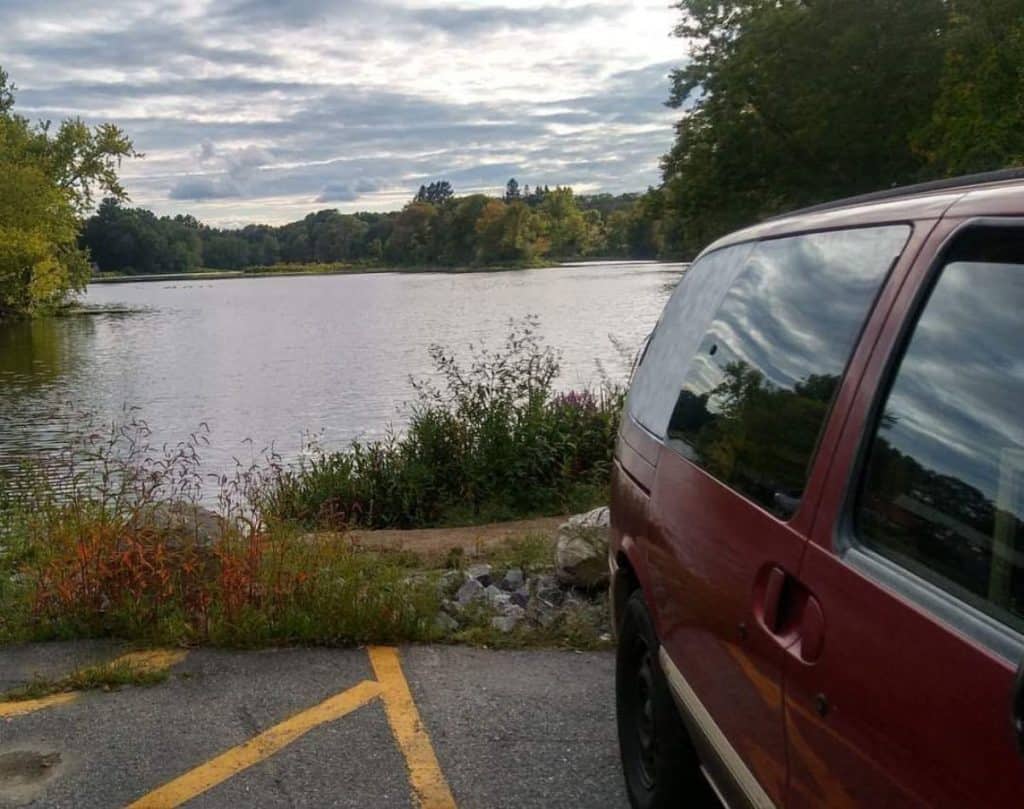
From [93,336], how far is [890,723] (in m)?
54.0

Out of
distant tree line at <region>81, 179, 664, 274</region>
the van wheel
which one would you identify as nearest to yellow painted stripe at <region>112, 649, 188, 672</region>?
the van wheel

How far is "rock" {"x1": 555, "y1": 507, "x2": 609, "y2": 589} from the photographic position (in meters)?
6.63

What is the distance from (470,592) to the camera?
656 cm

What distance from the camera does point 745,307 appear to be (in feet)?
9.89

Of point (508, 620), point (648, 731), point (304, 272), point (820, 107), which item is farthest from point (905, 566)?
point (304, 272)

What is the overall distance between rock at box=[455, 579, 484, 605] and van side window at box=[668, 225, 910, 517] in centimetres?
334

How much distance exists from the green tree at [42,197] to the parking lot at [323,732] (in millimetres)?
54704

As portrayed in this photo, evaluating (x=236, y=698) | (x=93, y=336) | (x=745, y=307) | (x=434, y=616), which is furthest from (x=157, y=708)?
(x=93, y=336)

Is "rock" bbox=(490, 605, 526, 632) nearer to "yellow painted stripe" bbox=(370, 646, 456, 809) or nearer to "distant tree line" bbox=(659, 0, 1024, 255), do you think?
"yellow painted stripe" bbox=(370, 646, 456, 809)

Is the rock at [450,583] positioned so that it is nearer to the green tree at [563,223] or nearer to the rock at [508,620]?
the rock at [508,620]

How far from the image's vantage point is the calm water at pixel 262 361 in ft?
73.7

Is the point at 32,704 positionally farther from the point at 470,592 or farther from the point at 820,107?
the point at 820,107

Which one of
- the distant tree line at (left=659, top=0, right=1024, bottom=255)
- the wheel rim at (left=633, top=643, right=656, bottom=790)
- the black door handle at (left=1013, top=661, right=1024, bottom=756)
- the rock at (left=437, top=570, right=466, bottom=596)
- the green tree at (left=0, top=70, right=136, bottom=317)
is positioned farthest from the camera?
the green tree at (left=0, top=70, right=136, bottom=317)

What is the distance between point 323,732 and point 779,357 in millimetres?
2800
